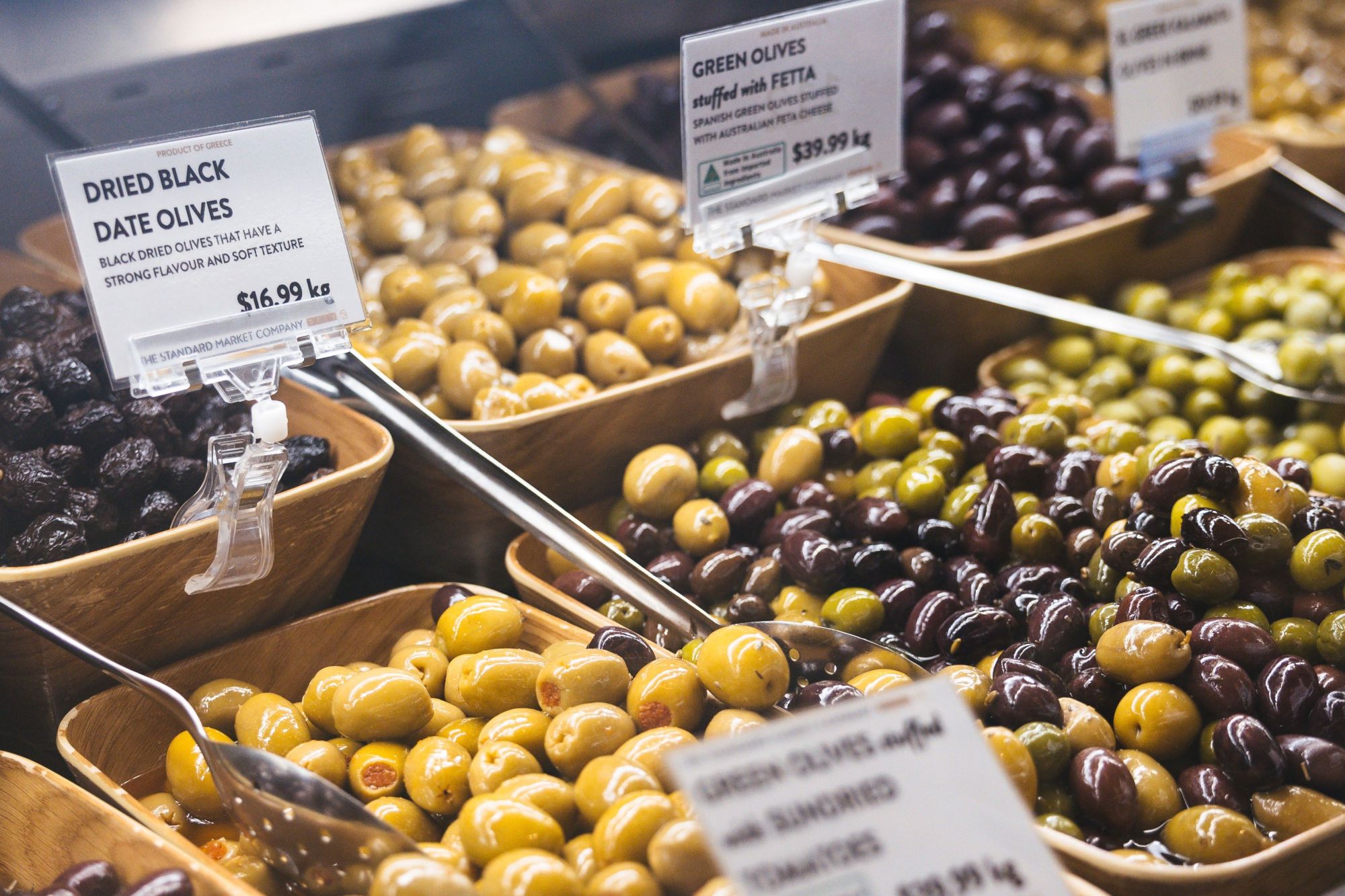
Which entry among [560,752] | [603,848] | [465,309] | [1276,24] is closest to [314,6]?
[465,309]

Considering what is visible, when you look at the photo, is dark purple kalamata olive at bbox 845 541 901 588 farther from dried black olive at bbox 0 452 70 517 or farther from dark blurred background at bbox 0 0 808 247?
dark blurred background at bbox 0 0 808 247

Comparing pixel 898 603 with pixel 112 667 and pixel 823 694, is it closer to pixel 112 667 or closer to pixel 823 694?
pixel 823 694

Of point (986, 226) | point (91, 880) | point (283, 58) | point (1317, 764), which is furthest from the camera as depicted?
point (283, 58)

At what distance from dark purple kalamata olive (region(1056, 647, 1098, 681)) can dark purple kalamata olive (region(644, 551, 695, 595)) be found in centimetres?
46

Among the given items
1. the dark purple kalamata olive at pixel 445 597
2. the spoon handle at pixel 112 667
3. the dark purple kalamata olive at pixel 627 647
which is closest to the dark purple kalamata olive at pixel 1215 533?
the dark purple kalamata olive at pixel 627 647

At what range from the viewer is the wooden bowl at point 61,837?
1.04m

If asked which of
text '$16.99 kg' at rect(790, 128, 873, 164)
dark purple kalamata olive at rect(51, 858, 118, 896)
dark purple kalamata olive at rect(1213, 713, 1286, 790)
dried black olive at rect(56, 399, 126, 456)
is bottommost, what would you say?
dark purple kalamata olive at rect(1213, 713, 1286, 790)

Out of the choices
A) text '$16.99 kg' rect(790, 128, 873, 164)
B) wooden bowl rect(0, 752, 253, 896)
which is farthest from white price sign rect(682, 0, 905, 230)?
wooden bowl rect(0, 752, 253, 896)

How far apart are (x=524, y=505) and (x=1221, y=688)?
80cm

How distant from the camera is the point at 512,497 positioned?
1457 mm

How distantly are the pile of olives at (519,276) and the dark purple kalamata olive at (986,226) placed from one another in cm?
39

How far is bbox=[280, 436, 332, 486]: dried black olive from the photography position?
4.58 feet

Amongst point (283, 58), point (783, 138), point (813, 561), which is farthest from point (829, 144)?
point (283, 58)

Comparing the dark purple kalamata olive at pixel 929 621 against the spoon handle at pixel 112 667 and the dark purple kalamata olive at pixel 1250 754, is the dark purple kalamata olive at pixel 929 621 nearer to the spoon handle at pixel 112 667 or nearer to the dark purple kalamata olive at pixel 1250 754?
the dark purple kalamata olive at pixel 1250 754
